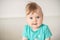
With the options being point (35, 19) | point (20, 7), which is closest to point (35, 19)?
point (35, 19)

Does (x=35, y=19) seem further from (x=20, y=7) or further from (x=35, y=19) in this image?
(x=20, y=7)

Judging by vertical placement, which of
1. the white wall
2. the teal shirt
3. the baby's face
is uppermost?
the white wall

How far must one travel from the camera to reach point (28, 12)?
72 centimetres

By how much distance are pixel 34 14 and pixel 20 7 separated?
372 millimetres

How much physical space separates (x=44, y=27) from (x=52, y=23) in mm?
321

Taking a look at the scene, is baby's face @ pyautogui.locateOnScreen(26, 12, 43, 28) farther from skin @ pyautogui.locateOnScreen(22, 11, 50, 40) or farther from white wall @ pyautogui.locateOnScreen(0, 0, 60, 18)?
white wall @ pyautogui.locateOnScreen(0, 0, 60, 18)

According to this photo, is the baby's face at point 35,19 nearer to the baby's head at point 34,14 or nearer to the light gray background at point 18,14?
the baby's head at point 34,14

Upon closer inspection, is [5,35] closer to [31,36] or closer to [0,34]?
[0,34]

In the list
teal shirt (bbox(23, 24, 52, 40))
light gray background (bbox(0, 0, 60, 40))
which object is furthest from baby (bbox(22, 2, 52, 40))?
light gray background (bbox(0, 0, 60, 40))

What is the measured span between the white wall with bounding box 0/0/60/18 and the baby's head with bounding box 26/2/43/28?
341 millimetres

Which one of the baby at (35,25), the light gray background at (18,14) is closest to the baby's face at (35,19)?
the baby at (35,25)

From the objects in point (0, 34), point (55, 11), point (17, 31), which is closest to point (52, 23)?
point (55, 11)

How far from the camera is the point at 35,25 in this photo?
2.42 ft

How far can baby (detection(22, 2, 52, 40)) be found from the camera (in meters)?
0.72
